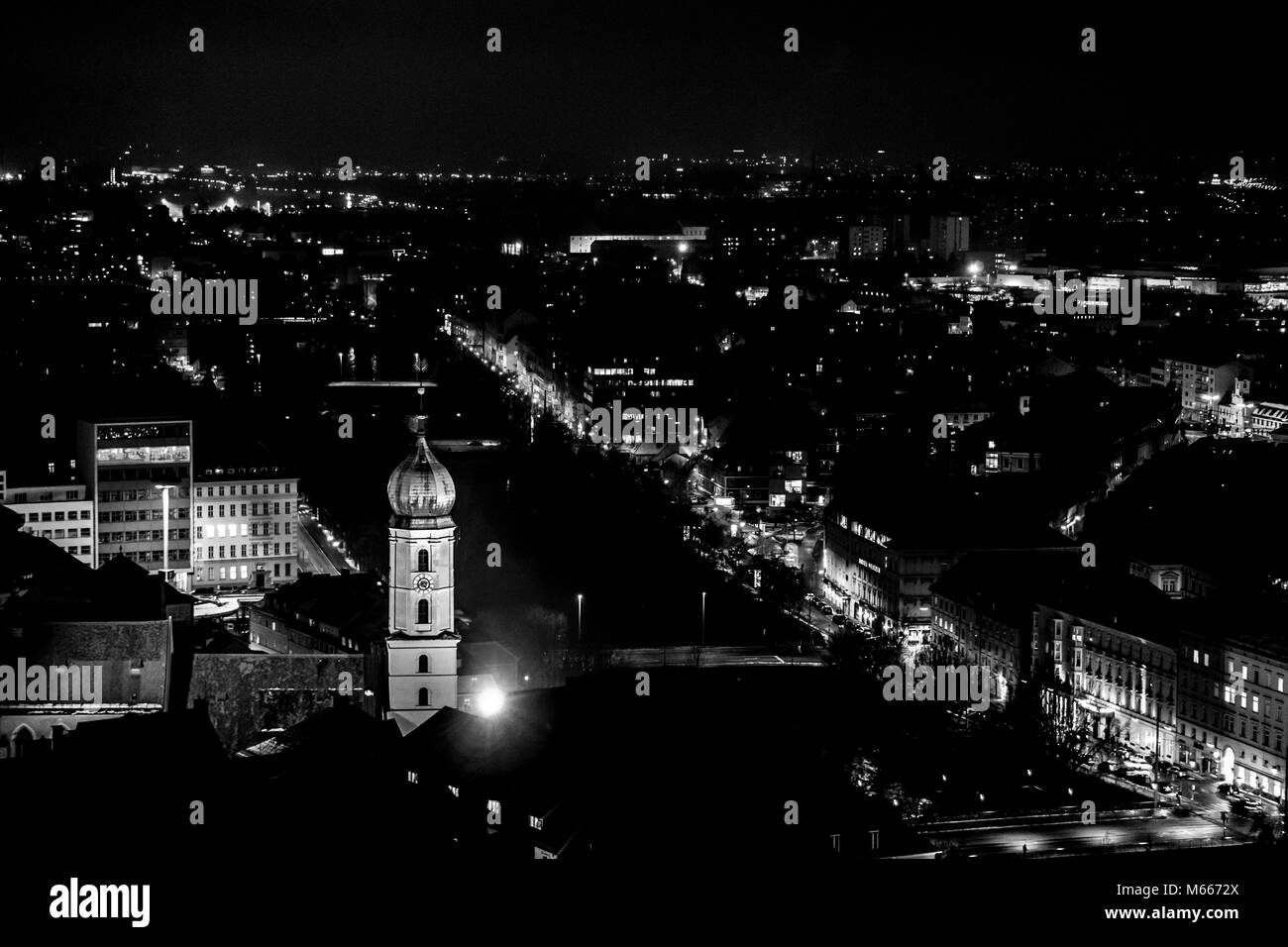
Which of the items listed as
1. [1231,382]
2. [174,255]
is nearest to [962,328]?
[1231,382]

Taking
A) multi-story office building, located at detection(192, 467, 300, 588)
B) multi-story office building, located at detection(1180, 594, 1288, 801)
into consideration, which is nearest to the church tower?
multi-story office building, located at detection(1180, 594, 1288, 801)

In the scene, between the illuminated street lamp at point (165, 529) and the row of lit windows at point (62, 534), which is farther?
the illuminated street lamp at point (165, 529)

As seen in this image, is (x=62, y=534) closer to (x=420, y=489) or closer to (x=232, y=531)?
(x=232, y=531)

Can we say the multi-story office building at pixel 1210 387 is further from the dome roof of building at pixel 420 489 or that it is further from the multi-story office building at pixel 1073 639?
the dome roof of building at pixel 420 489

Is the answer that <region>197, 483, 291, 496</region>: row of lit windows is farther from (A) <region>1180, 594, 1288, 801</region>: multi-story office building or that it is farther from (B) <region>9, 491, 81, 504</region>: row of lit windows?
(A) <region>1180, 594, 1288, 801</region>: multi-story office building

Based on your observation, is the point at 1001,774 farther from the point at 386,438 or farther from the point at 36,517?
the point at 386,438

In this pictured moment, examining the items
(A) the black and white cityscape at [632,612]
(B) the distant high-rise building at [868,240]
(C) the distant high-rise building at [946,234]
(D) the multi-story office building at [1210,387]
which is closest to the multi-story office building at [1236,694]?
(A) the black and white cityscape at [632,612]

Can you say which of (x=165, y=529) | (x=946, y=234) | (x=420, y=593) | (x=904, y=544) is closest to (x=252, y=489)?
(x=165, y=529)
